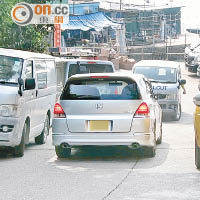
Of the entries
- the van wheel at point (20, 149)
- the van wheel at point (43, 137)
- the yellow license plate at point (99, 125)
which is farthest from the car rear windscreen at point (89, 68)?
the yellow license plate at point (99, 125)

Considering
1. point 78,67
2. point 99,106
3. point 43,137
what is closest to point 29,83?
point 99,106

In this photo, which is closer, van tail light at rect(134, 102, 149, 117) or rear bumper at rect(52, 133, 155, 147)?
rear bumper at rect(52, 133, 155, 147)

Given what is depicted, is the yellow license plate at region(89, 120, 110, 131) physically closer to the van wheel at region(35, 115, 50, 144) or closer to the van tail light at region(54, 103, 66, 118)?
the van tail light at region(54, 103, 66, 118)

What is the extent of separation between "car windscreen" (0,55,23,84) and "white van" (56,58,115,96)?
5.96 meters

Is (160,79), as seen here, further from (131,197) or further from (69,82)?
(131,197)

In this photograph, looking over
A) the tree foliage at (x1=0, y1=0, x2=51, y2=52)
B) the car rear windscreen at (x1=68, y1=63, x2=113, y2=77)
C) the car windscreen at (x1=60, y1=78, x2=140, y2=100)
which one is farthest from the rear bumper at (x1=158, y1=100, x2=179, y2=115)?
the car windscreen at (x1=60, y1=78, x2=140, y2=100)

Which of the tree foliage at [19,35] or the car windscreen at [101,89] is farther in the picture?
the tree foliage at [19,35]

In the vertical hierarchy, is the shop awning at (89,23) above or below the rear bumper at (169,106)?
above

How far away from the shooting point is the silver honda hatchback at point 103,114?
12.5m

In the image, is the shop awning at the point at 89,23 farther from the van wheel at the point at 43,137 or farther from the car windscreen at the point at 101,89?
the car windscreen at the point at 101,89

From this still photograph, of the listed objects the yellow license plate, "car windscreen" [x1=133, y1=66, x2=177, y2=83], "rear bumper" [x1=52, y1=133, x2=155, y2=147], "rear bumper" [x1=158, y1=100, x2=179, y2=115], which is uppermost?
the yellow license plate

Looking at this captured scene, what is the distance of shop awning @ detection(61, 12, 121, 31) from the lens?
68625 millimetres

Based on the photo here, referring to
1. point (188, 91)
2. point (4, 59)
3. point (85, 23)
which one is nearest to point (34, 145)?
point (4, 59)

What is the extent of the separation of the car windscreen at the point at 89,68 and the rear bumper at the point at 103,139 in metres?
7.60
